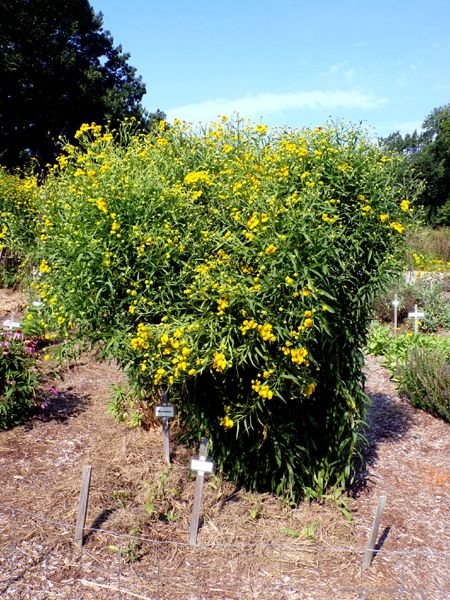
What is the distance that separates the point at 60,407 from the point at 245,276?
2800 millimetres

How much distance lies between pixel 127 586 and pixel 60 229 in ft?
6.98

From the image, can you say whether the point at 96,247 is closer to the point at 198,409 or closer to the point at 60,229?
the point at 60,229

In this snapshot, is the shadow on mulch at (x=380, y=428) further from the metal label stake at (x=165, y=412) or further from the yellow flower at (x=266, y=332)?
the yellow flower at (x=266, y=332)

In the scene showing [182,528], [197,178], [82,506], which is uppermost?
[197,178]

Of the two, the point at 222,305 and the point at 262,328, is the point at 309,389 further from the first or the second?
the point at 222,305

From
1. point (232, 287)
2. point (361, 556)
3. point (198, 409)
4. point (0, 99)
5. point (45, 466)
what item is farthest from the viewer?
point (0, 99)

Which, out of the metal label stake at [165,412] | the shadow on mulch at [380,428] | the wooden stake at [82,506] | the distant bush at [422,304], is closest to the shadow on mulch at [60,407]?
the metal label stake at [165,412]

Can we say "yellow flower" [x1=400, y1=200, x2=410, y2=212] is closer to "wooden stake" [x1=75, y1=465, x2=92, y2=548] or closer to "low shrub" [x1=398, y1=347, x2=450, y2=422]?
"wooden stake" [x1=75, y1=465, x2=92, y2=548]

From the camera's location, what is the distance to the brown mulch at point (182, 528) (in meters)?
2.96

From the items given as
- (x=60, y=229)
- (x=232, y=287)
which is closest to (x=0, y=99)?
(x=60, y=229)

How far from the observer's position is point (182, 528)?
344cm

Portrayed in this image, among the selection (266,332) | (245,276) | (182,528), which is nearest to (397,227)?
(245,276)

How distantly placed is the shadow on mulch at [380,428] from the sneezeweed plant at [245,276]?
0.49 metres

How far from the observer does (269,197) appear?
3070 millimetres
